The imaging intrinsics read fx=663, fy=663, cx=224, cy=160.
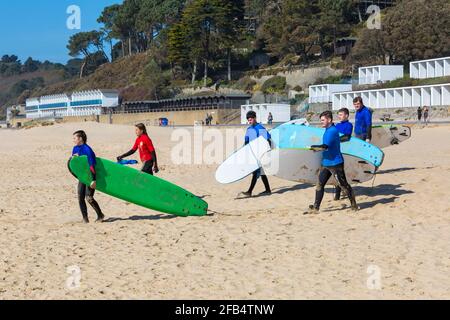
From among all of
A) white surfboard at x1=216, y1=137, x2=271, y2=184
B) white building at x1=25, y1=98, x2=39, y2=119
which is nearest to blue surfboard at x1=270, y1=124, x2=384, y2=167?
white surfboard at x1=216, y1=137, x2=271, y2=184

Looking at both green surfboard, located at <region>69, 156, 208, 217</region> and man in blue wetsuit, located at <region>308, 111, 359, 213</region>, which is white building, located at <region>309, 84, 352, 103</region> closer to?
green surfboard, located at <region>69, 156, 208, 217</region>

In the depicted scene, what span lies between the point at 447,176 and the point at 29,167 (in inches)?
479

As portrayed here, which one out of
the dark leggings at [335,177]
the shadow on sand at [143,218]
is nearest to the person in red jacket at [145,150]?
the shadow on sand at [143,218]

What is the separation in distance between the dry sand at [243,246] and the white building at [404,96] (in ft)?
100

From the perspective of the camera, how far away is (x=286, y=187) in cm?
1248

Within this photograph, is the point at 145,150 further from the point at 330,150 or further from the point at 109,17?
the point at 109,17

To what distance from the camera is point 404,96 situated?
149ft

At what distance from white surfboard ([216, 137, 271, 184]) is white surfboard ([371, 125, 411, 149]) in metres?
3.43

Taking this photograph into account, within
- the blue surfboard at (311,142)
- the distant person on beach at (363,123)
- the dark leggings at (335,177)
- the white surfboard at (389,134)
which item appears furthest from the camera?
the white surfboard at (389,134)

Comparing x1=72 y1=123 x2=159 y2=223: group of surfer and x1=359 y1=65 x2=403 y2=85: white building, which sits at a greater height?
x1=359 y1=65 x2=403 y2=85: white building

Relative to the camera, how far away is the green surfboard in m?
9.52

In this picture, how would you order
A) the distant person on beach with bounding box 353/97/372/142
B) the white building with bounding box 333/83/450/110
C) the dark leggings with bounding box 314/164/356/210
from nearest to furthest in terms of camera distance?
1. the dark leggings with bounding box 314/164/356/210
2. the distant person on beach with bounding box 353/97/372/142
3. the white building with bounding box 333/83/450/110

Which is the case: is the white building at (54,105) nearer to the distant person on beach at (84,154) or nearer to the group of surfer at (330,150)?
the group of surfer at (330,150)

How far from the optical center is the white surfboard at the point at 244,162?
429 inches
